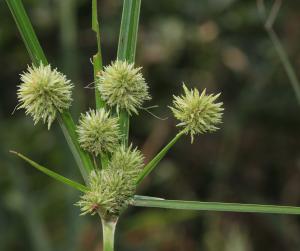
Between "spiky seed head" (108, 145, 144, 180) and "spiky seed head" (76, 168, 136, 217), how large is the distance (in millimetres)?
15

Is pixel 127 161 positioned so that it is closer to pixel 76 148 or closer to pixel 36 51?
pixel 76 148

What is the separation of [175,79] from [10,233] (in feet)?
4.86

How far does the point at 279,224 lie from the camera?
3.72 metres

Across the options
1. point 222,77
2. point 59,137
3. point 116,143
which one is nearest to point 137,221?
point 59,137

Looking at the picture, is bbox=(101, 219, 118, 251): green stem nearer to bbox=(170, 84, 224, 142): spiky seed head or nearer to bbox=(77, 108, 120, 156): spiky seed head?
bbox=(77, 108, 120, 156): spiky seed head

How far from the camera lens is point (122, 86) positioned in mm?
1318

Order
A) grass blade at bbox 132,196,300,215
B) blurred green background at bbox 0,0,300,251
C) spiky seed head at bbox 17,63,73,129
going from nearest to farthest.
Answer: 1. grass blade at bbox 132,196,300,215
2. spiky seed head at bbox 17,63,73,129
3. blurred green background at bbox 0,0,300,251

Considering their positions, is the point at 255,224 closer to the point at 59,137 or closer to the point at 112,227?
the point at 59,137

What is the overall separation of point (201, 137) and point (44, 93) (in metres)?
3.10

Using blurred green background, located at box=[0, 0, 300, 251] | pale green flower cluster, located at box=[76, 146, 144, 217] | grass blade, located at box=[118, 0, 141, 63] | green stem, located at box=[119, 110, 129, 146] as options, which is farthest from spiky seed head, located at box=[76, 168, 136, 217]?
blurred green background, located at box=[0, 0, 300, 251]

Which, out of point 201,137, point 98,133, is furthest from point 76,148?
point 201,137

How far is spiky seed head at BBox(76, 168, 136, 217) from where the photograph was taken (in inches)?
47.8

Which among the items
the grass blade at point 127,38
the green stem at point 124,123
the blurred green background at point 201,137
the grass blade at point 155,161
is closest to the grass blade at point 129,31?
the grass blade at point 127,38

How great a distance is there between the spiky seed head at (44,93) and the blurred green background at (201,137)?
236cm
